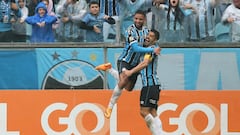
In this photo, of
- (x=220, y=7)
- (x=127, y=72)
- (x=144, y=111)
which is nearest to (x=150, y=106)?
(x=144, y=111)

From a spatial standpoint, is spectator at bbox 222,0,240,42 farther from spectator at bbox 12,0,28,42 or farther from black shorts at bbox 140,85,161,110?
spectator at bbox 12,0,28,42

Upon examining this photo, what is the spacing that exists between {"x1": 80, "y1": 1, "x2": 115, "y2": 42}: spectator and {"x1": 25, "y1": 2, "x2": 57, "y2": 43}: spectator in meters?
0.66

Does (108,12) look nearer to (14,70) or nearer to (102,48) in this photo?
(102,48)

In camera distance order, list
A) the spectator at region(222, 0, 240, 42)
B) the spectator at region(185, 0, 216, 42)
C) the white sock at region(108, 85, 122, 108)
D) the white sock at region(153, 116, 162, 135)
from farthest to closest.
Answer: the spectator at region(185, 0, 216, 42), the spectator at region(222, 0, 240, 42), the white sock at region(108, 85, 122, 108), the white sock at region(153, 116, 162, 135)

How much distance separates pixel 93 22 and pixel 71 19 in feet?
1.54

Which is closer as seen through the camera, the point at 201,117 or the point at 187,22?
the point at 201,117

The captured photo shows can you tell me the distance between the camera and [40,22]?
40.6 feet

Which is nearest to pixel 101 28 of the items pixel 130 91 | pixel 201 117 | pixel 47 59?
pixel 47 59

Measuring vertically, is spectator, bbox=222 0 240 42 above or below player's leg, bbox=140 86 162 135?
above

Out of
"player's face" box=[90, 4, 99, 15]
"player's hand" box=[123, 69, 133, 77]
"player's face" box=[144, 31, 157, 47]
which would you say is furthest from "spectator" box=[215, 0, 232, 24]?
"player's hand" box=[123, 69, 133, 77]

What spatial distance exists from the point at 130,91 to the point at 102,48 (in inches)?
68.0

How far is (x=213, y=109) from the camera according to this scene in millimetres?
10773

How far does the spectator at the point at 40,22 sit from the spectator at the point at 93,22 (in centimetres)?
66

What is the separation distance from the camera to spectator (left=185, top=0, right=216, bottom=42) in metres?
12.3
